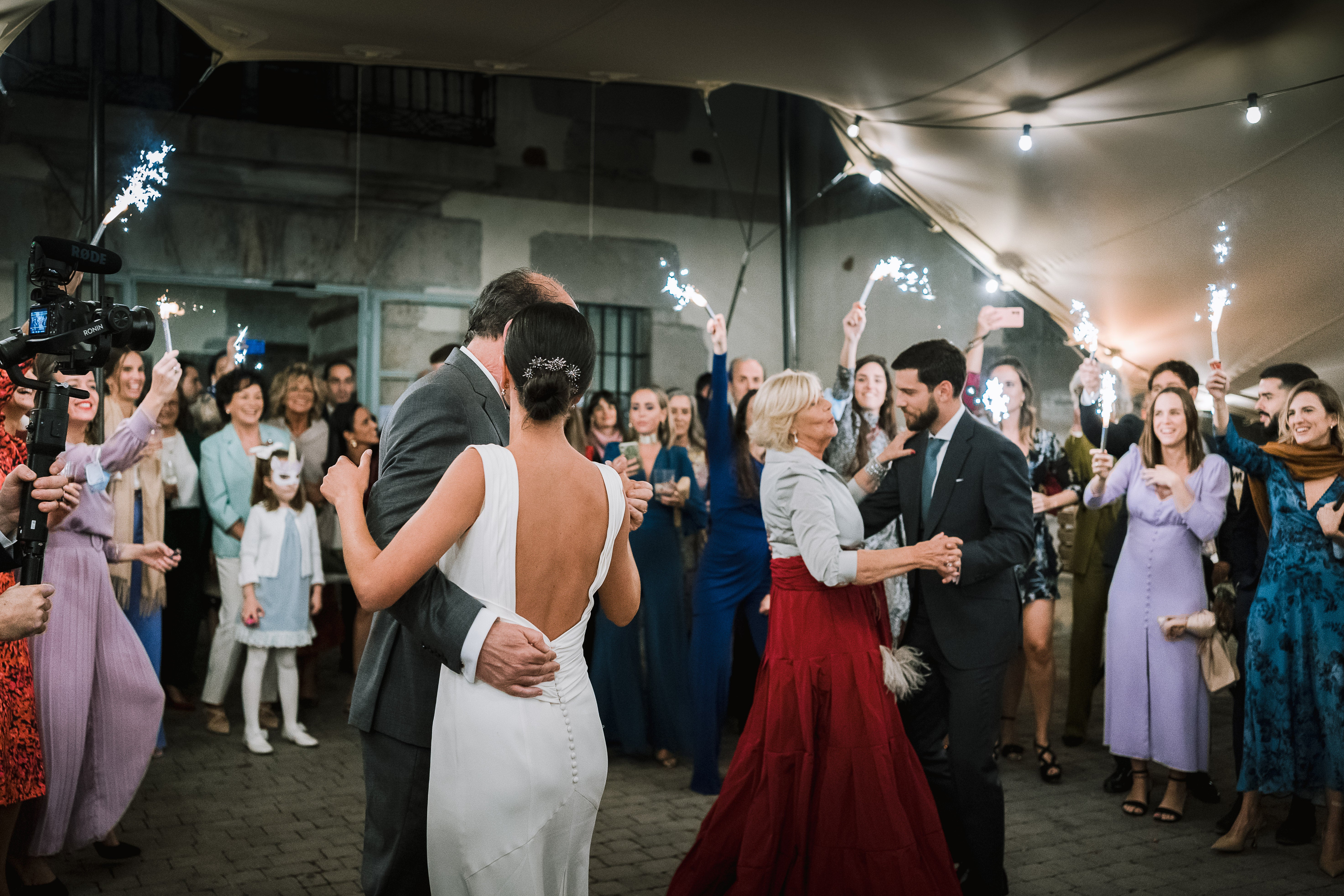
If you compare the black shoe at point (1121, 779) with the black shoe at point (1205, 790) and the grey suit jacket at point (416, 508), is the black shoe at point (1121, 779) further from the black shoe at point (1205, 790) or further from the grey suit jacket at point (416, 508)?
the grey suit jacket at point (416, 508)

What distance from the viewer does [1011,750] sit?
5.43 metres

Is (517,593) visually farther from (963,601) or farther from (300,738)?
(300,738)

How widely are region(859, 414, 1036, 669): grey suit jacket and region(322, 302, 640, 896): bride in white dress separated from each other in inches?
67.5

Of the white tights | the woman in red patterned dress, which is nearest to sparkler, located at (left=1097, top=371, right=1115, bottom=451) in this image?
the woman in red patterned dress

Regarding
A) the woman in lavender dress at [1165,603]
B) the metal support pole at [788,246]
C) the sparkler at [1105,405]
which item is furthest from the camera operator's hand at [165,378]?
the metal support pole at [788,246]

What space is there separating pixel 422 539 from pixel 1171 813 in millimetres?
3793

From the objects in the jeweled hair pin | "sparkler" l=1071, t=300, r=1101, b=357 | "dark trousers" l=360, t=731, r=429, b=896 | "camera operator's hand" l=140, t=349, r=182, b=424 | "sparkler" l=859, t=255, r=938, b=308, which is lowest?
"dark trousers" l=360, t=731, r=429, b=896

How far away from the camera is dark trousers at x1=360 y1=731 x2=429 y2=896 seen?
2156 mm

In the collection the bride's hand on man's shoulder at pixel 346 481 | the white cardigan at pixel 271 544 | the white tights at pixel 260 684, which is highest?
the bride's hand on man's shoulder at pixel 346 481

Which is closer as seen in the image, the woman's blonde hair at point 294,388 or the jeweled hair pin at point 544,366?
the jeweled hair pin at point 544,366

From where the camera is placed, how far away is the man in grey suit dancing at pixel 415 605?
2104 millimetres

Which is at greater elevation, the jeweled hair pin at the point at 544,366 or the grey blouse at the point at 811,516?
the jeweled hair pin at the point at 544,366

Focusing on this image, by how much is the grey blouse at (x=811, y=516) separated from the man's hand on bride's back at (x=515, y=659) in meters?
1.47

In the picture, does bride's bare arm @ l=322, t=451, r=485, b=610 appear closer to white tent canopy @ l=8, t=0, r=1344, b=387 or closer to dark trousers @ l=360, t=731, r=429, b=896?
dark trousers @ l=360, t=731, r=429, b=896
